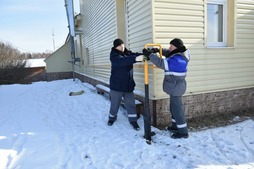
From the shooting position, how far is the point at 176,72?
13.5 feet

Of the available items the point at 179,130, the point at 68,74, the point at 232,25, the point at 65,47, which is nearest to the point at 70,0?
the point at 65,47

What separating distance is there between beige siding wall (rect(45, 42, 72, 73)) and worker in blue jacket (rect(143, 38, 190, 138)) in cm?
1996

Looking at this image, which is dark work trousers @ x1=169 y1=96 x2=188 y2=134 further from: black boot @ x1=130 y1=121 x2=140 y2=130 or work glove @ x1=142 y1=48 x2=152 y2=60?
work glove @ x1=142 y1=48 x2=152 y2=60

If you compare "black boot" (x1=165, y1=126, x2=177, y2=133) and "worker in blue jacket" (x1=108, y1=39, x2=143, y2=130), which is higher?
"worker in blue jacket" (x1=108, y1=39, x2=143, y2=130)

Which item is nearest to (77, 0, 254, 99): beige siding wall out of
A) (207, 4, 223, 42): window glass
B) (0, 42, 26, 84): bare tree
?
(207, 4, 223, 42): window glass

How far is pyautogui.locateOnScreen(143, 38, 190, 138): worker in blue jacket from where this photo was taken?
13.2 feet

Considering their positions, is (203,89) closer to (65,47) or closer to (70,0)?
(70,0)

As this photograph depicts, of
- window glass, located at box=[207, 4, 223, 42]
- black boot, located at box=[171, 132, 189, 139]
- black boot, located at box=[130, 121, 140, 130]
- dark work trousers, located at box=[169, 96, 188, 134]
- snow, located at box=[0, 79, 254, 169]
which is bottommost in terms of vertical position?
snow, located at box=[0, 79, 254, 169]

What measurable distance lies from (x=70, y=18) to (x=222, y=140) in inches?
564

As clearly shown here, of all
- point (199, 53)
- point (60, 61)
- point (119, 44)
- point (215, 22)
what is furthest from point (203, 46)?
point (60, 61)

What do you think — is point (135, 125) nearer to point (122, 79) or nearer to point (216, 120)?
point (122, 79)

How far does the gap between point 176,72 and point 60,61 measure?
20.6 meters

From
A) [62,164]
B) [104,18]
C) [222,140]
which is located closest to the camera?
[62,164]

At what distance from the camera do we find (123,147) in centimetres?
387
